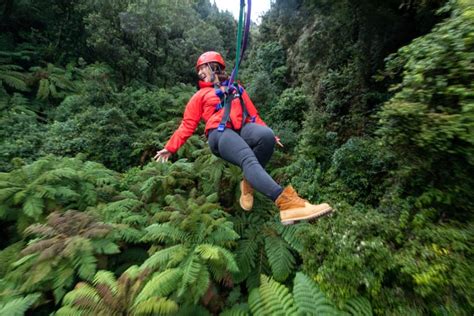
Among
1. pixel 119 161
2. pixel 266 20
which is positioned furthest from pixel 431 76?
pixel 266 20

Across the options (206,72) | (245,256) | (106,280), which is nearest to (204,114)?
(206,72)

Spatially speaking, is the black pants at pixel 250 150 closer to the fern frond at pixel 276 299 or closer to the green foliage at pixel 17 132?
the fern frond at pixel 276 299

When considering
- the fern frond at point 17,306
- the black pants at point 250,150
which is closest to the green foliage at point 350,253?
the black pants at point 250,150

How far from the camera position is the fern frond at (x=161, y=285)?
2767 millimetres

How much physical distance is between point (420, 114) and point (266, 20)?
1354 cm

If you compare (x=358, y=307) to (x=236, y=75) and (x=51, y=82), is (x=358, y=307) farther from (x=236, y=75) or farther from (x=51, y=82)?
(x=51, y=82)

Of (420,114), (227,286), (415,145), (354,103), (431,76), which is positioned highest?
(431,76)

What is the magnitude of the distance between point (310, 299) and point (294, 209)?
2.65 ft

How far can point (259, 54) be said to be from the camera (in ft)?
43.7

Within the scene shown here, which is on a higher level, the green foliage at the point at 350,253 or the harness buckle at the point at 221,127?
the harness buckle at the point at 221,127

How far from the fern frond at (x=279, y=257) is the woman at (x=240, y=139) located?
565mm

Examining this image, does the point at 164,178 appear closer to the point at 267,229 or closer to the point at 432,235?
the point at 267,229

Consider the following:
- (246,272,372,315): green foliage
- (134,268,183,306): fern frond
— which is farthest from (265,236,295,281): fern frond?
(134,268,183,306): fern frond

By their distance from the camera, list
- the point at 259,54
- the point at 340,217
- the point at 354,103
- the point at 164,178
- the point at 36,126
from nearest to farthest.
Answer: the point at 340,217
the point at 164,178
the point at 354,103
the point at 36,126
the point at 259,54
